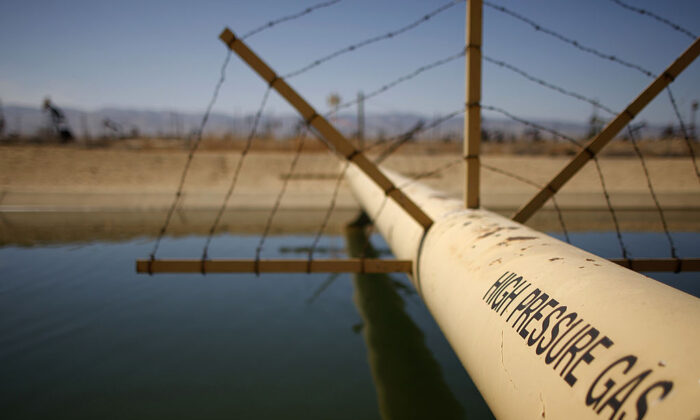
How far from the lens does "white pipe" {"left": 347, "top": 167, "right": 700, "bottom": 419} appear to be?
1.08 m

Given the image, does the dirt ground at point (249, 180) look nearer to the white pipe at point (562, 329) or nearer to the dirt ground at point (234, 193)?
the dirt ground at point (234, 193)

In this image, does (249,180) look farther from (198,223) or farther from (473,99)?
(473,99)

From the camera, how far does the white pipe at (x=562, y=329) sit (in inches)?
42.4

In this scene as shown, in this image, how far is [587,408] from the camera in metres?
1.19

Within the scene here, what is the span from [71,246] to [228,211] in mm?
→ 5566

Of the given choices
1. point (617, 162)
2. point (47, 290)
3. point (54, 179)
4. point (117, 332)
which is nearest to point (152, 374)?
point (117, 332)

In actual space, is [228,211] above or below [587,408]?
below

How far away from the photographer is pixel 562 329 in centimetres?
144

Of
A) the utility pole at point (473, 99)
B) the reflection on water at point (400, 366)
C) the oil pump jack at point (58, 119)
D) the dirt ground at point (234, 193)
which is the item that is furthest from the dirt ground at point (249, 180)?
the utility pole at point (473, 99)

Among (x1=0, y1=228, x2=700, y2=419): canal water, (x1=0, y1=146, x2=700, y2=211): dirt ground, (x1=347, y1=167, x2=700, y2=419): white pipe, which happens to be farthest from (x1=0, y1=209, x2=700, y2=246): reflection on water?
(x1=347, y1=167, x2=700, y2=419): white pipe

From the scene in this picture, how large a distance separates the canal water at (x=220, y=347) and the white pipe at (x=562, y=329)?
1.65m

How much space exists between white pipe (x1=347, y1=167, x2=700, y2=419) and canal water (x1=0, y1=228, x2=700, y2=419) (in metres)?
1.65

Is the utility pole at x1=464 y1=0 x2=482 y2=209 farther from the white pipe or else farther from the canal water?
the canal water

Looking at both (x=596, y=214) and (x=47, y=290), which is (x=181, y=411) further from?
(x=596, y=214)
